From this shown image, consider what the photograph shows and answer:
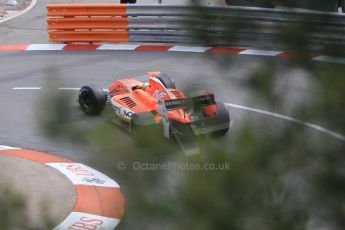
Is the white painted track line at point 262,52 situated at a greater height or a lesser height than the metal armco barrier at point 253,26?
lesser

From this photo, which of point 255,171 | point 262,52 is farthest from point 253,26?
point 255,171

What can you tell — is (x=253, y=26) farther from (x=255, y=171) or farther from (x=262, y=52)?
(x=255, y=171)

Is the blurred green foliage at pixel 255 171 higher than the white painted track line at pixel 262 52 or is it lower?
lower

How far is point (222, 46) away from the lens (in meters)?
2.01

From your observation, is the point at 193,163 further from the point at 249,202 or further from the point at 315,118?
the point at 315,118

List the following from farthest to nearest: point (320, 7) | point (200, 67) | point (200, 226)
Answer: point (200, 67) → point (320, 7) → point (200, 226)

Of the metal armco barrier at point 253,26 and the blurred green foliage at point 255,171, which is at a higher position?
the metal armco barrier at point 253,26

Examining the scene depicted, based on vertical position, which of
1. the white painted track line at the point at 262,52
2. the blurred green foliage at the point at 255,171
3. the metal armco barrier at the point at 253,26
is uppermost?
the metal armco barrier at the point at 253,26

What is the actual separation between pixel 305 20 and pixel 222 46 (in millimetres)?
263

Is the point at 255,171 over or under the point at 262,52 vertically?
under

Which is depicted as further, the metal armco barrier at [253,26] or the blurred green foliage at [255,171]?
the metal armco barrier at [253,26]

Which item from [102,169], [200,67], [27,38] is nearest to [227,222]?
[102,169]

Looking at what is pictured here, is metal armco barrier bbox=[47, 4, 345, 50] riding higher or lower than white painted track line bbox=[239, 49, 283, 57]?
higher

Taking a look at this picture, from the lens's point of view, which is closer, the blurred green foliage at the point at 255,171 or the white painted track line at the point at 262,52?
the blurred green foliage at the point at 255,171
